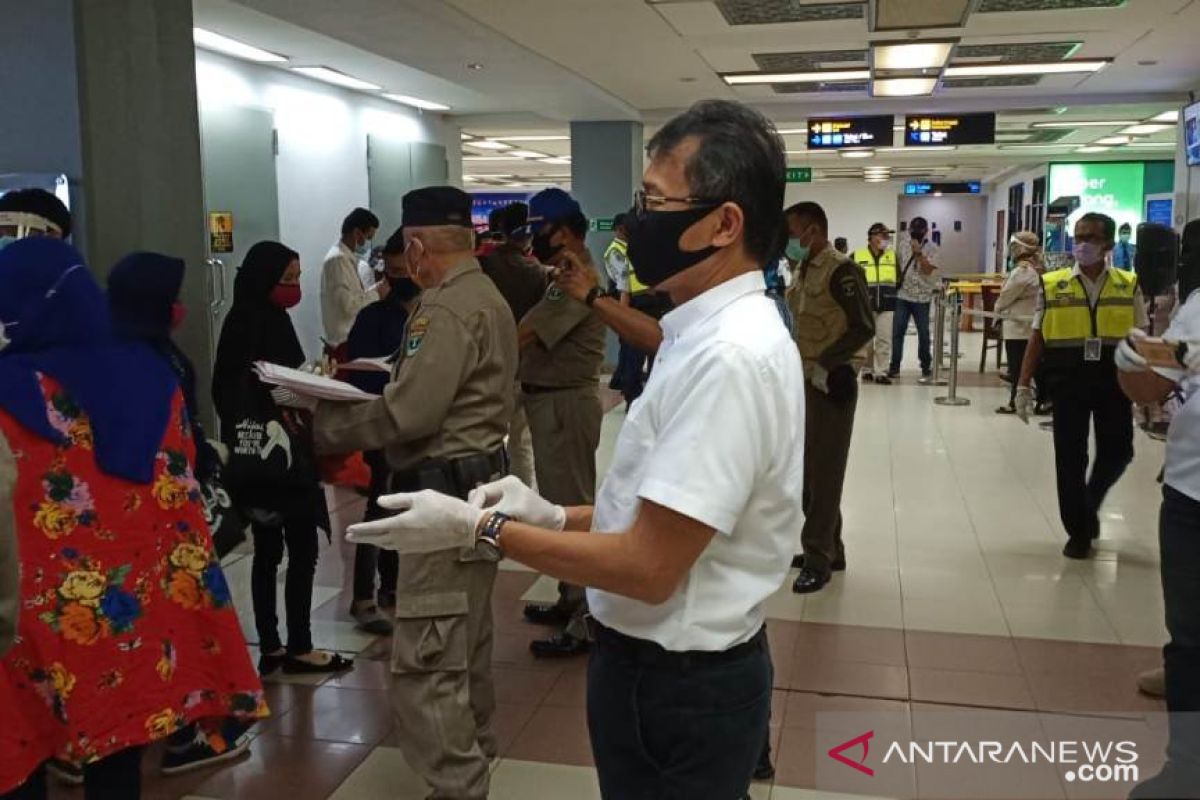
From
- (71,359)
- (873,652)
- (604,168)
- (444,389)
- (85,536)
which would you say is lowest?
(873,652)

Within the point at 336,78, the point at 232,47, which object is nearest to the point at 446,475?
the point at 232,47

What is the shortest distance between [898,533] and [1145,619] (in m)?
1.47

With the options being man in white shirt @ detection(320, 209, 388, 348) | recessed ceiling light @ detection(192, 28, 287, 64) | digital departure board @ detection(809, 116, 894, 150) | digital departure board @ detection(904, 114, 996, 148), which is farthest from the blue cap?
digital departure board @ detection(904, 114, 996, 148)

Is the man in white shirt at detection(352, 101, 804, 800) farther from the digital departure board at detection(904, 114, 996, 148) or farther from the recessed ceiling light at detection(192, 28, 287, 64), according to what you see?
the digital departure board at detection(904, 114, 996, 148)

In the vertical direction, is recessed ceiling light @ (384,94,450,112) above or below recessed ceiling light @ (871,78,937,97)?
above

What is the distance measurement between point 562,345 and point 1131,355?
1961 millimetres

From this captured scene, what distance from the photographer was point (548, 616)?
427 centimetres

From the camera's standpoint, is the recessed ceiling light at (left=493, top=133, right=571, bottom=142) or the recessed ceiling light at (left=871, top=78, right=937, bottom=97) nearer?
the recessed ceiling light at (left=871, top=78, right=937, bottom=97)

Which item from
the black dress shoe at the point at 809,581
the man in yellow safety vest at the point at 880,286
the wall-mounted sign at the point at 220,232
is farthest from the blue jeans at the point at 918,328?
the black dress shoe at the point at 809,581

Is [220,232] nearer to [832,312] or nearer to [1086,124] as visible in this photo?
[832,312]

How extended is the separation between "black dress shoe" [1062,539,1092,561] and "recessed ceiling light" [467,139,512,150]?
11402 millimetres

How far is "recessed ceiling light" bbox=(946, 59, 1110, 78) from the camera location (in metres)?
8.71

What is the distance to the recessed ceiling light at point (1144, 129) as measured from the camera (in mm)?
14117

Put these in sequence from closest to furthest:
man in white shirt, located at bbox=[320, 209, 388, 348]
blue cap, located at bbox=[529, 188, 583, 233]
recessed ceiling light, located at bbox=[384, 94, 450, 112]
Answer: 1. blue cap, located at bbox=[529, 188, 583, 233]
2. man in white shirt, located at bbox=[320, 209, 388, 348]
3. recessed ceiling light, located at bbox=[384, 94, 450, 112]
